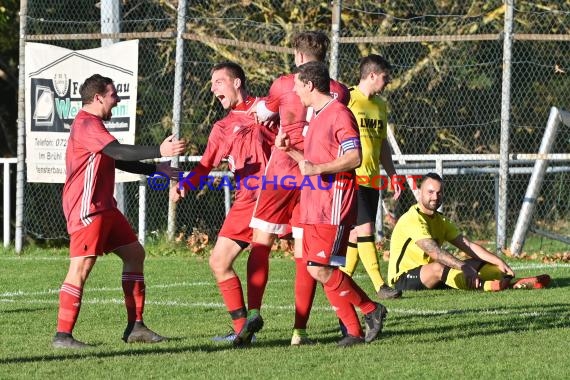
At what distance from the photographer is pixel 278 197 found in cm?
857

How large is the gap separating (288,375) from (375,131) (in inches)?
177

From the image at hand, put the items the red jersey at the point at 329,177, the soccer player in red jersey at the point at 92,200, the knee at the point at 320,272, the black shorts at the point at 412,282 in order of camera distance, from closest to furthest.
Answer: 1. the red jersey at the point at 329,177
2. the knee at the point at 320,272
3. the soccer player in red jersey at the point at 92,200
4. the black shorts at the point at 412,282

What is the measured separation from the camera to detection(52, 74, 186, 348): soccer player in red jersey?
834 centimetres

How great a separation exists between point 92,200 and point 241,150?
44.0 inches

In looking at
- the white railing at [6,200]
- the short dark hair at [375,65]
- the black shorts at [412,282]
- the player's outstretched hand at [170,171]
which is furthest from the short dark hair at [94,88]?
the white railing at [6,200]

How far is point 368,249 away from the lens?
11.3 m

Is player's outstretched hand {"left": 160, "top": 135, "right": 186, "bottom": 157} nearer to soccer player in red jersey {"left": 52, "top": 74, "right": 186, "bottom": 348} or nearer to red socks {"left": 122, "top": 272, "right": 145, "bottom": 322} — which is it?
soccer player in red jersey {"left": 52, "top": 74, "right": 186, "bottom": 348}

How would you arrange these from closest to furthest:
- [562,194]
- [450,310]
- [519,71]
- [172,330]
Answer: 1. [172,330]
2. [450,310]
3. [562,194]
4. [519,71]

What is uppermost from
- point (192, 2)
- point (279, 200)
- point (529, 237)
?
point (192, 2)

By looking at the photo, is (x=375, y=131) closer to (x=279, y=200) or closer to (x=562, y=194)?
(x=279, y=200)

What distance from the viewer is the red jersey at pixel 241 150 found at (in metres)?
8.71

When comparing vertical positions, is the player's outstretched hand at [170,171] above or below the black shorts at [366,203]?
above

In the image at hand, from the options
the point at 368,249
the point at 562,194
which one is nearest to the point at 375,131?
the point at 368,249

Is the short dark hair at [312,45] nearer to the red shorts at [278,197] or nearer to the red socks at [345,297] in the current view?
the red shorts at [278,197]
